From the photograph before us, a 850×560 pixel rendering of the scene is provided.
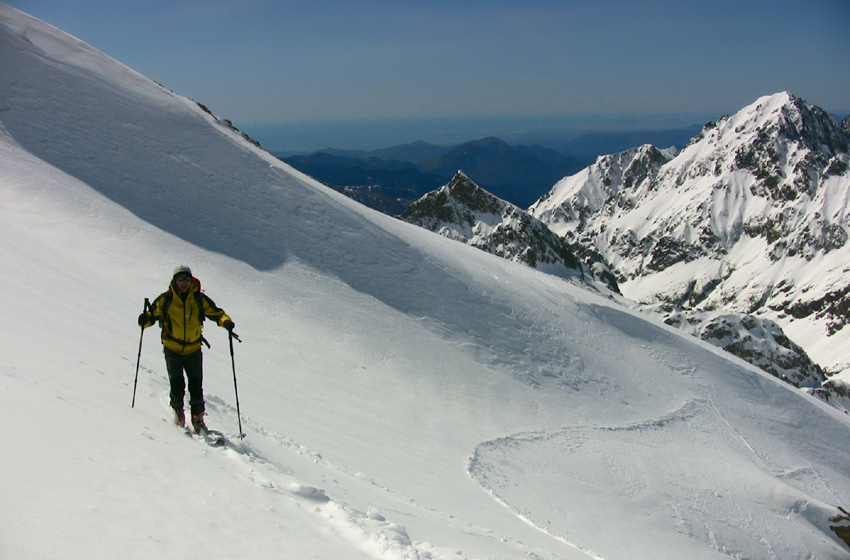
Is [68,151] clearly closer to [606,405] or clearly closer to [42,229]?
[42,229]

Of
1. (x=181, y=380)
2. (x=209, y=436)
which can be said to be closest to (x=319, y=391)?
(x=181, y=380)

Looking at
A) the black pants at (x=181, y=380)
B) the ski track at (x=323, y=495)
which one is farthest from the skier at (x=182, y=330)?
the ski track at (x=323, y=495)

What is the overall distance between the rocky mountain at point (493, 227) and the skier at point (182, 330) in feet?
513

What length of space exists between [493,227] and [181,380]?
563 feet

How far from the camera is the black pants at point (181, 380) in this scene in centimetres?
935

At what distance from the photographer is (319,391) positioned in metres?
18.0

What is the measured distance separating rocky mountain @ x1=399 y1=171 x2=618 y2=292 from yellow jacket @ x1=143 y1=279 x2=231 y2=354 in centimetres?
15629

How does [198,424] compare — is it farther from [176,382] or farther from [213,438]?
[176,382]

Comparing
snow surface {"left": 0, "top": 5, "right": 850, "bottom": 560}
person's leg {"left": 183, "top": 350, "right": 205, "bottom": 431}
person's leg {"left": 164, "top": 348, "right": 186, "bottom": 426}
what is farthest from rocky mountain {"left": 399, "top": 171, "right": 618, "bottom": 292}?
person's leg {"left": 164, "top": 348, "right": 186, "bottom": 426}

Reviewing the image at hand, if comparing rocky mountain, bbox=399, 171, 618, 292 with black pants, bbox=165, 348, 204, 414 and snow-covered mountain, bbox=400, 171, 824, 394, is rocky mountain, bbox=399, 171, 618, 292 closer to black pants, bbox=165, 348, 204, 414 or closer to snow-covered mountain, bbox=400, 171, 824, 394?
snow-covered mountain, bbox=400, 171, 824, 394

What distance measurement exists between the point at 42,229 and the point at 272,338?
30.6ft

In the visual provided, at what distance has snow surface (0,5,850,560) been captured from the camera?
6.72 metres

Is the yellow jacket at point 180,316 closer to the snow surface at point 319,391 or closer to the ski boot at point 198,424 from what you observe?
the ski boot at point 198,424

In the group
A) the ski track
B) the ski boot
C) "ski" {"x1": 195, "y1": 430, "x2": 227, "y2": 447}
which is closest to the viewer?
the ski track
